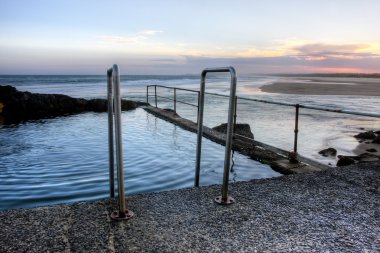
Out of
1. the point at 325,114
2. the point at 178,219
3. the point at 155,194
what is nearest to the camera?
the point at 178,219

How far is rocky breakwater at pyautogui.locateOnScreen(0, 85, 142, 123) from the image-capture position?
1174 centimetres

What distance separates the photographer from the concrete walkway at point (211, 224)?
2143 millimetres

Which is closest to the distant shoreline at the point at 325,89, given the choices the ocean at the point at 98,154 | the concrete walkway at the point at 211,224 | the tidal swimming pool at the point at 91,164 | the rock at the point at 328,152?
the ocean at the point at 98,154

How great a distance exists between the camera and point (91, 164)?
17.0ft

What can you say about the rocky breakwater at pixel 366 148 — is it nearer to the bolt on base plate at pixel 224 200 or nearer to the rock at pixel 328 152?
the rock at pixel 328 152

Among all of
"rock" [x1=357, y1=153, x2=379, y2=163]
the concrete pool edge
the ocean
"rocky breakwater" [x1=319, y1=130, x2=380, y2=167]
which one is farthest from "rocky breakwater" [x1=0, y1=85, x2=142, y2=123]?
"rock" [x1=357, y1=153, x2=379, y2=163]

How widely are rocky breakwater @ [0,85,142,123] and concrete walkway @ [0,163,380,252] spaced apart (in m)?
9.48

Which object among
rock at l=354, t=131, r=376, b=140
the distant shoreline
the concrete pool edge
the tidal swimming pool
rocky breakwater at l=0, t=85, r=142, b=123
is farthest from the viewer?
the distant shoreline

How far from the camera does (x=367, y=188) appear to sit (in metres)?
3.28

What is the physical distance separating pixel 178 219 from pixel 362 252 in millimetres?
1243

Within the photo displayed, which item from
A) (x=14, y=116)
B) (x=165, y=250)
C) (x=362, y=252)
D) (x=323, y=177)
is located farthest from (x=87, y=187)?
(x=14, y=116)

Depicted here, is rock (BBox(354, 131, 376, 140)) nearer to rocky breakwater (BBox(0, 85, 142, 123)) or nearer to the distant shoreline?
rocky breakwater (BBox(0, 85, 142, 123))

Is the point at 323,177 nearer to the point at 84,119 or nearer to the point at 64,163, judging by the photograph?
the point at 64,163

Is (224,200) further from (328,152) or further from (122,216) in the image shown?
(328,152)
